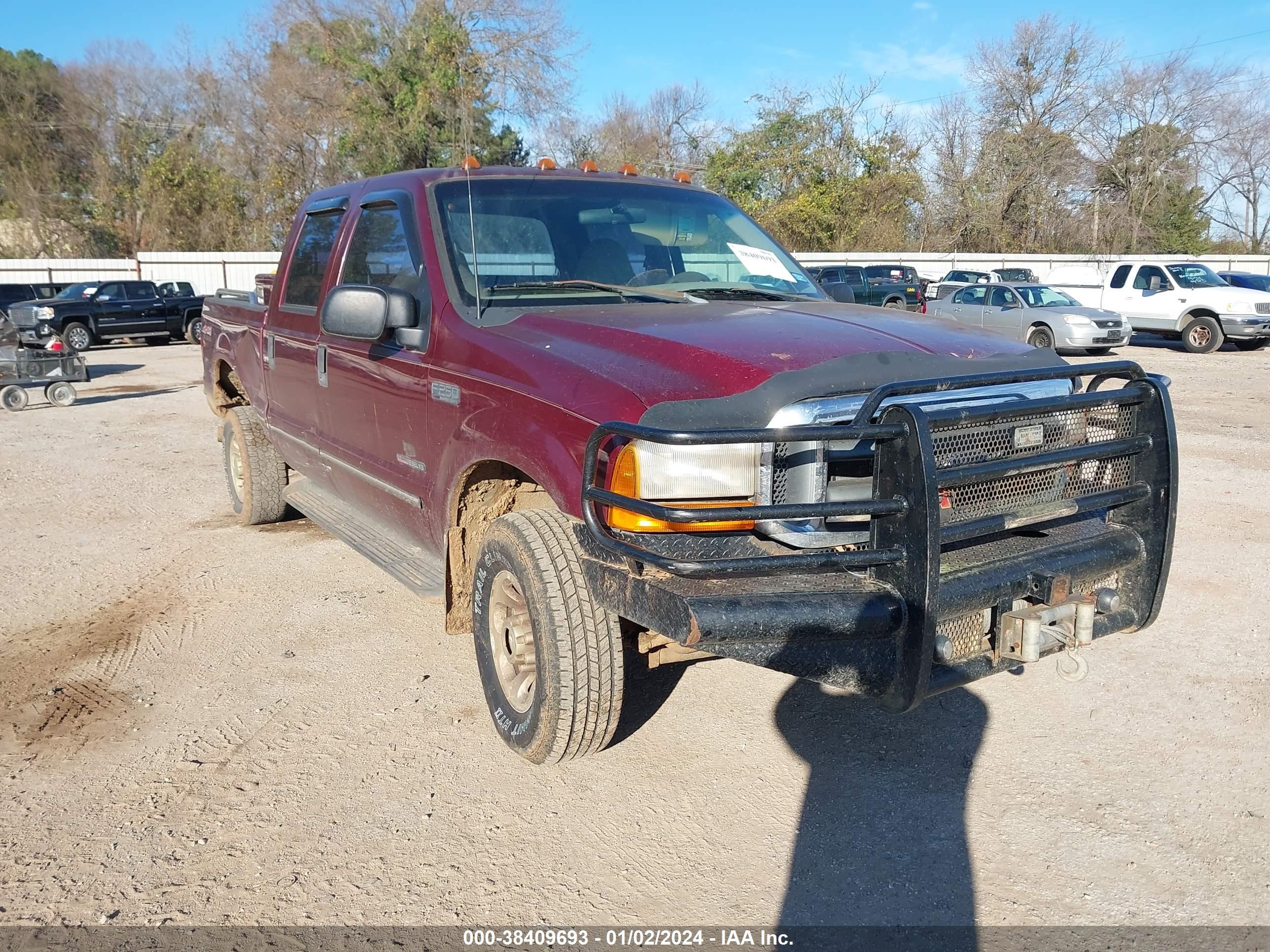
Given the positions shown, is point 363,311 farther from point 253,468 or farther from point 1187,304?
point 1187,304

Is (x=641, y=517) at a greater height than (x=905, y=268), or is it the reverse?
(x=905, y=268)

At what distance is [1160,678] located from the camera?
416cm

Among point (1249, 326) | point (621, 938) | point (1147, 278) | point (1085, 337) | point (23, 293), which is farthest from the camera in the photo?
point (23, 293)

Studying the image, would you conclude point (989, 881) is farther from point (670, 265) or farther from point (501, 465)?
point (670, 265)

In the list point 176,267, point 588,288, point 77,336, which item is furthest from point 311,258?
point 176,267

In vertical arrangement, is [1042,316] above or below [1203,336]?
above

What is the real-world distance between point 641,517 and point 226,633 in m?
2.83

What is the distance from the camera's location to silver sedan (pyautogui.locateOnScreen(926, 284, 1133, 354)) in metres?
19.0

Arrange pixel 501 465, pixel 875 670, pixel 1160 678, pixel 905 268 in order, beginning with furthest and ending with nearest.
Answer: pixel 905 268 < pixel 1160 678 < pixel 501 465 < pixel 875 670

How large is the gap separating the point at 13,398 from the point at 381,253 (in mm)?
11033

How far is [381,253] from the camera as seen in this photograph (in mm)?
4375

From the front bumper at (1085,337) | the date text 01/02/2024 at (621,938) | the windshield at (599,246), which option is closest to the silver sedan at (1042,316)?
the front bumper at (1085,337)

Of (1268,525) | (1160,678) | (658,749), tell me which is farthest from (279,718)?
(1268,525)

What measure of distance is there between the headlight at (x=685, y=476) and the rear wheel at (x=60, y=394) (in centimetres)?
1313
